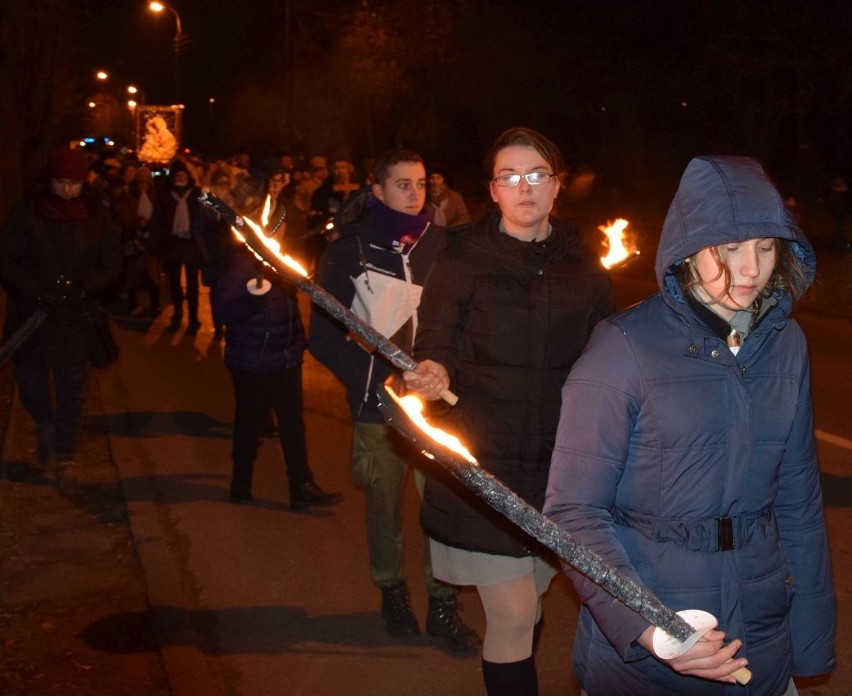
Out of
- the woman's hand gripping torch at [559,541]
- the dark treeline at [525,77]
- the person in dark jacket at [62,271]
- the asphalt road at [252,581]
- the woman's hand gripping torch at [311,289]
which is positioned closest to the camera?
the woman's hand gripping torch at [559,541]

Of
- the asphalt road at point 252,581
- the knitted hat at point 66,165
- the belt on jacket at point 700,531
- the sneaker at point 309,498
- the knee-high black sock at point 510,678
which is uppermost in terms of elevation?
the knitted hat at point 66,165

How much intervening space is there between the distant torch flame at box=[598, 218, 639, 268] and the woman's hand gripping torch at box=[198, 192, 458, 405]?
1.20 meters

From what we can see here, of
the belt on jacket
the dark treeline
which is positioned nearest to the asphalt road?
the belt on jacket

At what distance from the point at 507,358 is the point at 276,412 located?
336cm

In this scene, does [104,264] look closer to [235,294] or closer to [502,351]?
[235,294]

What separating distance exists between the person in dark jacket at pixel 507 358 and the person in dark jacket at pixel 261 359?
9.05ft

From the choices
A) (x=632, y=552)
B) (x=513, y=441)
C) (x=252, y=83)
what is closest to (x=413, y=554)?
(x=513, y=441)

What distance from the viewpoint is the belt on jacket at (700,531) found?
250 centimetres

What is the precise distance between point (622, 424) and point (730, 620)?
1.61ft

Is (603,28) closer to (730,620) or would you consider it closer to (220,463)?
(220,463)

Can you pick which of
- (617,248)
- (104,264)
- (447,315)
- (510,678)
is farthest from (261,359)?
(510,678)

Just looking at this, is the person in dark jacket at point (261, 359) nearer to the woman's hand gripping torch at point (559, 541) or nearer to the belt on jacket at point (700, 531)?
the belt on jacket at point (700, 531)

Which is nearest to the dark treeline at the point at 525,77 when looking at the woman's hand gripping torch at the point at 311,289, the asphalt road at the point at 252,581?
the asphalt road at the point at 252,581

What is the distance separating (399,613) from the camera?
201 inches
